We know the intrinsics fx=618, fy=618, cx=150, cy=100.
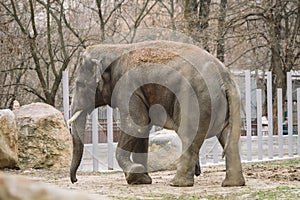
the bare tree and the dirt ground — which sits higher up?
the bare tree

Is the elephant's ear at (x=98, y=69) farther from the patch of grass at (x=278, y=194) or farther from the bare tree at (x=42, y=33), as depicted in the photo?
the bare tree at (x=42, y=33)

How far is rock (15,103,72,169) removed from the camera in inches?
447

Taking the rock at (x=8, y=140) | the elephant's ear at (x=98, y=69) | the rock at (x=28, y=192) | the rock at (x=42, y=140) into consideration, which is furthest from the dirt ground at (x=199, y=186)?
the rock at (x=28, y=192)

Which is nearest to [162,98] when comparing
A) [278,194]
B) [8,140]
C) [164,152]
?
[278,194]

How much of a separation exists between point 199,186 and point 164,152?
3.60 meters

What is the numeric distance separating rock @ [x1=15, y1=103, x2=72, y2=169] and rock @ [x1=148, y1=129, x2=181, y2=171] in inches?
65.6

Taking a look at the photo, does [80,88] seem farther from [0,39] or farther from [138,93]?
[0,39]

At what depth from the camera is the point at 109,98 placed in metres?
8.74

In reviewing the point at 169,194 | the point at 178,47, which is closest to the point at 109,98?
the point at 178,47

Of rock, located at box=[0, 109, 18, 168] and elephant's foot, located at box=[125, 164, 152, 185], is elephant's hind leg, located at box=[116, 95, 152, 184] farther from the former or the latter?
rock, located at box=[0, 109, 18, 168]

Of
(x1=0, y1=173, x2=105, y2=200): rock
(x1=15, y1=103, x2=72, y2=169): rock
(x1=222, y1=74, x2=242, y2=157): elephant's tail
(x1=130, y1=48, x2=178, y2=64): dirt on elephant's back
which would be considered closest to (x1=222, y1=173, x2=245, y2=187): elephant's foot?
(x1=222, y1=74, x2=242, y2=157): elephant's tail

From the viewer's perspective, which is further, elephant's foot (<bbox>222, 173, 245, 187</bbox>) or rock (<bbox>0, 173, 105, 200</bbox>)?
elephant's foot (<bbox>222, 173, 245, 187</bbox>)

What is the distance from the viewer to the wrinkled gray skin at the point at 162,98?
308 inches

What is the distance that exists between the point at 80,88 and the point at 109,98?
44 cm
